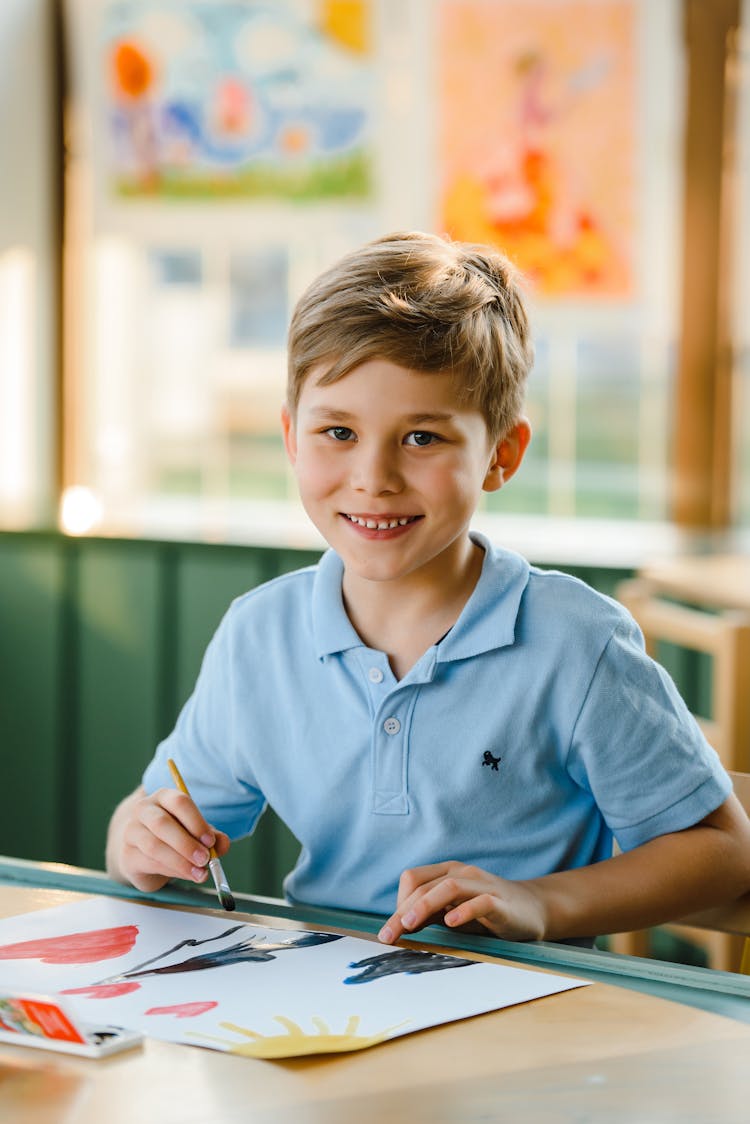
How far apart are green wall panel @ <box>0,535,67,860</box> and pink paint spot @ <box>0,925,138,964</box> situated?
1.85m

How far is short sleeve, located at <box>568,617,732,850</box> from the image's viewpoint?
1098mm

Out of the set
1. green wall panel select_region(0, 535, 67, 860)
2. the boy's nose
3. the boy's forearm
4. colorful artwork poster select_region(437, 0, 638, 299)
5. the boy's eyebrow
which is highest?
colorful artwork poster select_region(437, 0, 638, 299)

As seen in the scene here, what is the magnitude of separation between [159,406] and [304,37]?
872 mm

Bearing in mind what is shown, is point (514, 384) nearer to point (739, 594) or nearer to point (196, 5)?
point (739, 594)

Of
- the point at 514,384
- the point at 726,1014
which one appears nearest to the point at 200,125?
the point at 514,384

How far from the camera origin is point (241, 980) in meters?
0.82

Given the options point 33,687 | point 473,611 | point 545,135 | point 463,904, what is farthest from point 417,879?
point 545,135

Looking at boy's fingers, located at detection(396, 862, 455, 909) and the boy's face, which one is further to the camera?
Result: the boy's face

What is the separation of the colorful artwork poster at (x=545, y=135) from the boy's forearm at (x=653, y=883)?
203 centimetres

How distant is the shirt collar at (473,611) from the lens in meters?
1.14

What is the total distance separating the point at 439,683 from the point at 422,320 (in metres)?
0.28

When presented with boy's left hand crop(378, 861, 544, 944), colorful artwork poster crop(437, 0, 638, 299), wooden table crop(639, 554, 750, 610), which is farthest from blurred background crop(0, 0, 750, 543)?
boy's left hand crop(378, 861, 544, 944)

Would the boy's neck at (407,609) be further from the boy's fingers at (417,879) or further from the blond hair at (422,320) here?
the boy's fingers at (417,879)

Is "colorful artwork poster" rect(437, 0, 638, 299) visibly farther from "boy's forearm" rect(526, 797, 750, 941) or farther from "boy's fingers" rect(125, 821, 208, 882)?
"boy's fingers" rect(125, 821, 208, 882)
